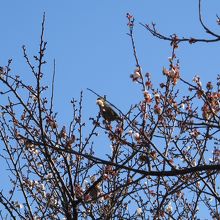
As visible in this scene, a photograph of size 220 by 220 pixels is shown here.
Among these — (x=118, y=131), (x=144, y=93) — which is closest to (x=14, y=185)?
(x=118, y=131)

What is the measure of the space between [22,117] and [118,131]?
5.44 ft

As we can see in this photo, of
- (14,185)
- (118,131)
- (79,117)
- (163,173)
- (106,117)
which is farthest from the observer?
(14,185)

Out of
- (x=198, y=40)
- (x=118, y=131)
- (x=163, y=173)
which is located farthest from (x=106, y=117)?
(x=163, y=173)

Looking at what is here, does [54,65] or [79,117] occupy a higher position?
[79,117]

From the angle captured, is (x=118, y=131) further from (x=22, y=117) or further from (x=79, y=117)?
(x=22, y=117)

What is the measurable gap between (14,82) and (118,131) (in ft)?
5.07

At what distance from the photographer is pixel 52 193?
6.52 m

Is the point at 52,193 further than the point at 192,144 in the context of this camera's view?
No

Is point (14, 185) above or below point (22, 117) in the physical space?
below

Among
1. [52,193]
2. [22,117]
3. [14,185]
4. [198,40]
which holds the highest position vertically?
[22,117]

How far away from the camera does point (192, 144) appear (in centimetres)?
730

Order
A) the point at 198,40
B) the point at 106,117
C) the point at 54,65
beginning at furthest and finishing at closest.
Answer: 1. the point at 106,117
2. the point at 54,65
3. the point at 198,40

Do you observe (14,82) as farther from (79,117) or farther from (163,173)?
(163,173)

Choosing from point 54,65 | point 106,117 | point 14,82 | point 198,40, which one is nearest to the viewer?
point 198,40
